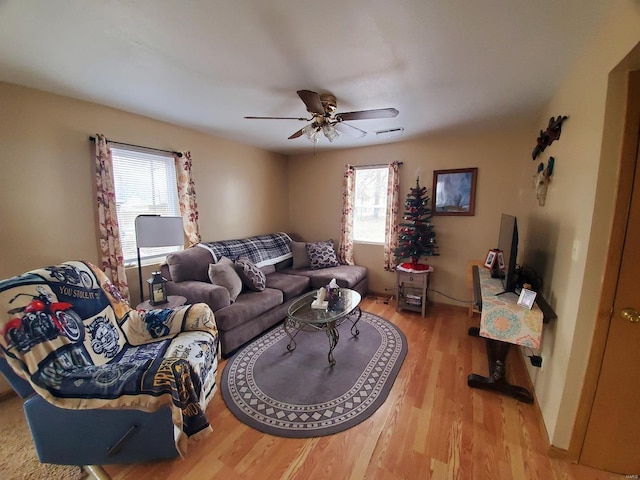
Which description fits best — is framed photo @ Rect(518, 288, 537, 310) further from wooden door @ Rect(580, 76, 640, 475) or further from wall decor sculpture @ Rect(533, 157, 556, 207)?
wall decor sculpture @ Rect(533, 157, 556, 207)

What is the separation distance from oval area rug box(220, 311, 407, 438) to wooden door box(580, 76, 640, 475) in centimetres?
118

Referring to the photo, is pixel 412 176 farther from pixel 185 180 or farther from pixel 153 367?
pixel 153 367

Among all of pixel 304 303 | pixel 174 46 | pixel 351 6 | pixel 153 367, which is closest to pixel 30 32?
pixel 174 46

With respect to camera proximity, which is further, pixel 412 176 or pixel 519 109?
pixel 412 176

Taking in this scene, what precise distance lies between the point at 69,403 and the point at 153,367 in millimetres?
363

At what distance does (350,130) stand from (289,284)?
2081mm

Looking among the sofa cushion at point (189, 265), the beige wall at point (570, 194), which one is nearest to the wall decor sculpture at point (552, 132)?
the beige wall at point (570, 194)

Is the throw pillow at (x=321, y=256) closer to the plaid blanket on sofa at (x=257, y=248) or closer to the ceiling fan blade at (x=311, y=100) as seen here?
the plaid blanket on sofa at (x=257, y=248)

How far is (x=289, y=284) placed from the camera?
3.30 meters

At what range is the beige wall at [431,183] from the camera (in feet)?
10.4

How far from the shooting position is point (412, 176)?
370 cm

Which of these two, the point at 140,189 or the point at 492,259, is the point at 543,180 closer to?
the point at 492,259

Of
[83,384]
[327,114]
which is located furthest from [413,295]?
[83,384]

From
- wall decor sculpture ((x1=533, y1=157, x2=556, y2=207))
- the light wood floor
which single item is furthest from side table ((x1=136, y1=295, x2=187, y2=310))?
wall decor sculpture ((x1=533, y1=157, x2=556, y2=207))
